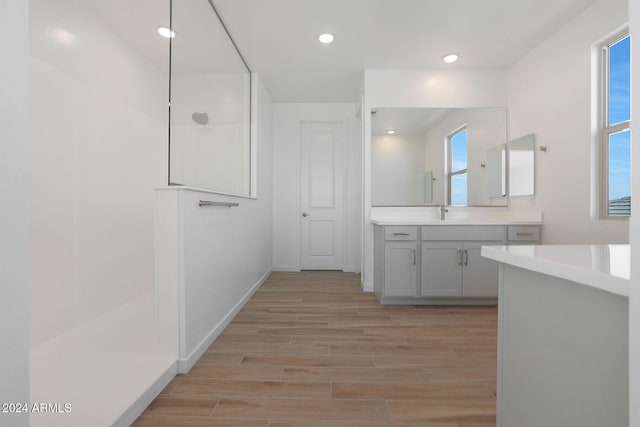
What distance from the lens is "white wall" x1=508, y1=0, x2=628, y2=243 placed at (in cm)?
232

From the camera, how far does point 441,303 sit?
9.97 ft

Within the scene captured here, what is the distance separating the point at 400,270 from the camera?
9.86 feet

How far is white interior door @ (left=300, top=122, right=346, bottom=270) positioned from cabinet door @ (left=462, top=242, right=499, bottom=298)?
201cm

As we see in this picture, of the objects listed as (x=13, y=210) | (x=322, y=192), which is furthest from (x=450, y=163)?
(x=13, y=210)

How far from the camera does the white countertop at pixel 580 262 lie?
60cm

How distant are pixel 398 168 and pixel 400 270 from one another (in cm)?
121

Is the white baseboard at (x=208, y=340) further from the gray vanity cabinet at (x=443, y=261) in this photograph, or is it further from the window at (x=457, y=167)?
the window at (x=457, y=167)

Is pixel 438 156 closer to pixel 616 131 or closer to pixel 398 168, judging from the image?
pixel 398 168

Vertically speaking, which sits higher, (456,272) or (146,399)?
(456,272)

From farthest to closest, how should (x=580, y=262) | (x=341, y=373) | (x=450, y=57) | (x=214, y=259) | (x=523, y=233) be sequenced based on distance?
(x=450, y=57) → (x=523, y=233) → (x=214, y=259) → (x=341, y=373) → (x=580, y=262)

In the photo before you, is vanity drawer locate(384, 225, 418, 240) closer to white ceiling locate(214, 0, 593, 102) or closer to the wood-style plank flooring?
the wood-style plank flooring

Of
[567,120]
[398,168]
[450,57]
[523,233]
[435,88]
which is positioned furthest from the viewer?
[398,168]

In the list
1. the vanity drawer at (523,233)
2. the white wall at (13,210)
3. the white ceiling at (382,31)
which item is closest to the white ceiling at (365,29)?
the white ceiling at (382,31)

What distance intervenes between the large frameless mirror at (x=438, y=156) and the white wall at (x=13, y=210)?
309 centimetres
